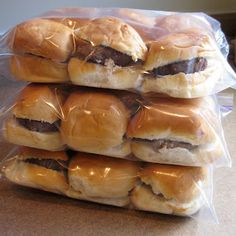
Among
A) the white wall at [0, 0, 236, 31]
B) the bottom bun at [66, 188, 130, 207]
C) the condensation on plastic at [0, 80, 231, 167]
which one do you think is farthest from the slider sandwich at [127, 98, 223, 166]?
the white wall at [0, 0, 236, 31]

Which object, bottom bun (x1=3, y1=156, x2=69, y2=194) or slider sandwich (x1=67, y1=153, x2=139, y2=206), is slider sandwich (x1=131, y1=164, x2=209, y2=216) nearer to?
slider sandwich (x1=67, y1=153, x2=139, y2=206)

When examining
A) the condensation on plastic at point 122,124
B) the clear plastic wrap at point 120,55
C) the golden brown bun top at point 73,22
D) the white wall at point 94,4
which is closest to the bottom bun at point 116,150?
the condensation on plastic at point 122,124

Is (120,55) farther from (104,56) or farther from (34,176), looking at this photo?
(34,176)

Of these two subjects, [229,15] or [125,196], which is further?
[229,15]

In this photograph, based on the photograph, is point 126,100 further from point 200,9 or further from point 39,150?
point 200,9

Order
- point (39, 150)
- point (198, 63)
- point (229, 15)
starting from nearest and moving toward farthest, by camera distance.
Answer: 1. point (198, 63)
2. point (39, 150)
3. point (229, 15)


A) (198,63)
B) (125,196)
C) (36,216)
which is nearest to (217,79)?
(198,63)

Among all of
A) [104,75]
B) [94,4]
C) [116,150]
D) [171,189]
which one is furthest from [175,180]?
[94,4]
